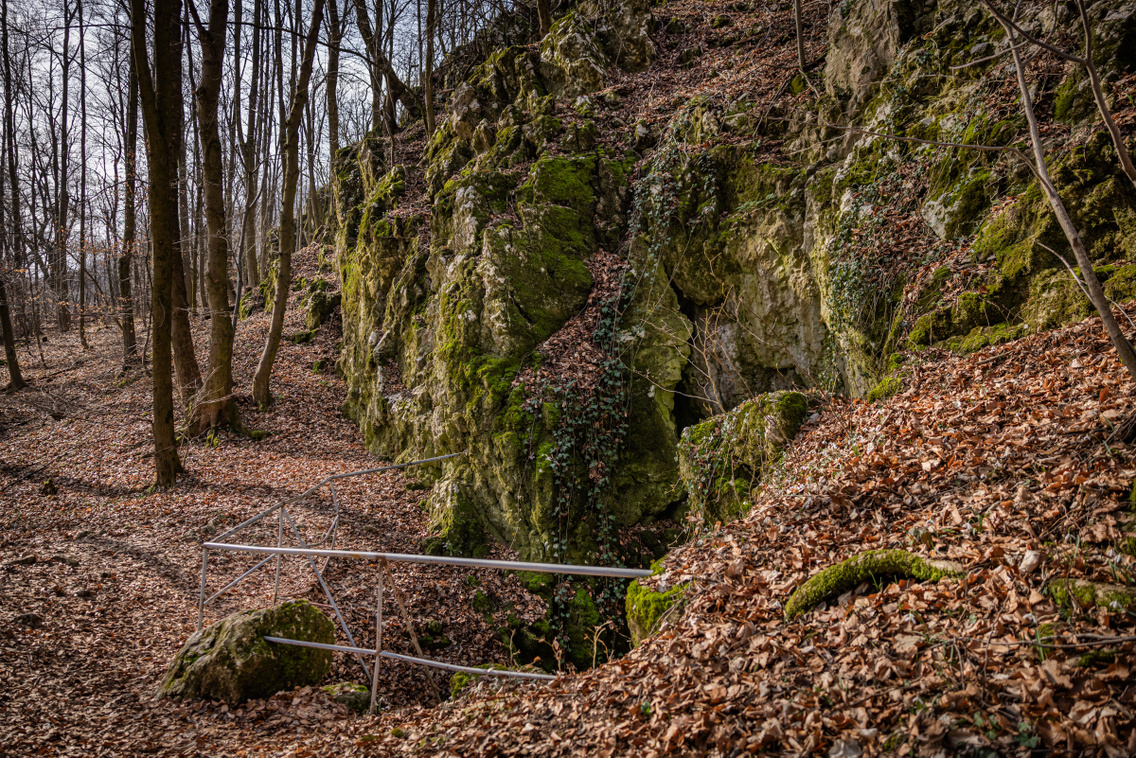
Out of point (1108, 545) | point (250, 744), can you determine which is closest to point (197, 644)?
point (250, 744)

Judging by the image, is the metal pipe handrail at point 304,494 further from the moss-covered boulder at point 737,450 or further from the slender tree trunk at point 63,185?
the slender tree trunk at point 63,185

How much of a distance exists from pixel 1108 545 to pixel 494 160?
1068cm

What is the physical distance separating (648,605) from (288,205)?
11368mm

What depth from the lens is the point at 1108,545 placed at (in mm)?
2355

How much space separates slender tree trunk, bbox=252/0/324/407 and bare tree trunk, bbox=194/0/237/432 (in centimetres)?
81

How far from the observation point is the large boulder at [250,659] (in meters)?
4.45

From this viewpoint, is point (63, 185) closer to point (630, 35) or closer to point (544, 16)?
point (544, 16)

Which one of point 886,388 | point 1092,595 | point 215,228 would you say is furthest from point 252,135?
point 1092,595

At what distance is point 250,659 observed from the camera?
451 cm

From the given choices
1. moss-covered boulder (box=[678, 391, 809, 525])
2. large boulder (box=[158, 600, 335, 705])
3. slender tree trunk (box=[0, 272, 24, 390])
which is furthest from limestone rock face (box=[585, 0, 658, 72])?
slender tree trunk (box=[0, 272, 24, 390])

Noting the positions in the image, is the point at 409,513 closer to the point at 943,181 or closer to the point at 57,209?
the point at 943,181

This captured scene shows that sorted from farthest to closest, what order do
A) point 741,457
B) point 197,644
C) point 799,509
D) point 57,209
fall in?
1. point 57,209
2. point 741,457
3. point 197,644
4. point 799,509

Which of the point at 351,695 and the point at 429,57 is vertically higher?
the point at 429,57

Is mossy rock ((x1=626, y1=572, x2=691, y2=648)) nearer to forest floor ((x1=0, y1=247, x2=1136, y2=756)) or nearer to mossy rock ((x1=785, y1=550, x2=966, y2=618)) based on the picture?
forest floor ((x1=0, y1=247, x2=1136, y2=756))
